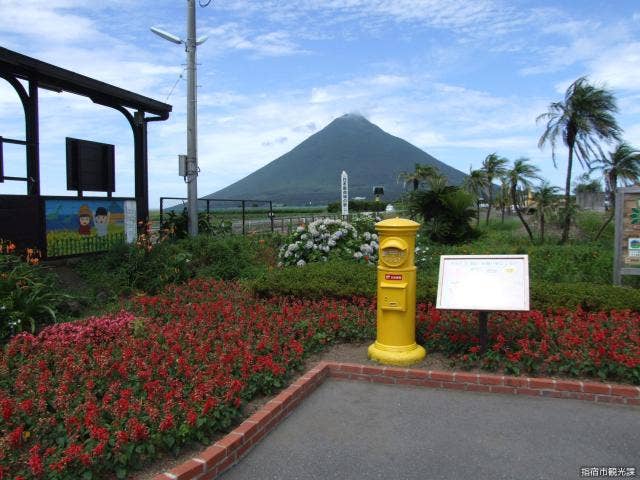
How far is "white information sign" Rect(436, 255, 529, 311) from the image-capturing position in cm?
477

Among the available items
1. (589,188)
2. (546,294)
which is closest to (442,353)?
(546,294)

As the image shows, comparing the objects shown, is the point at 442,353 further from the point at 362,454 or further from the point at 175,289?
the point at 175,289

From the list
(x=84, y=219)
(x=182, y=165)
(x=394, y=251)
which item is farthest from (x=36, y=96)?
(x=394, y=251)

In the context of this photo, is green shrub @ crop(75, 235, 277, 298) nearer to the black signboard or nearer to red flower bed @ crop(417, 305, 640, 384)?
the black signboard

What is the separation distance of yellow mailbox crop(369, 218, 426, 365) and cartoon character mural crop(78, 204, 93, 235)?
685 cm

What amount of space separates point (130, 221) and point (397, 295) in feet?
25.1

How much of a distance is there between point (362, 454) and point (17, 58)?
813 cm

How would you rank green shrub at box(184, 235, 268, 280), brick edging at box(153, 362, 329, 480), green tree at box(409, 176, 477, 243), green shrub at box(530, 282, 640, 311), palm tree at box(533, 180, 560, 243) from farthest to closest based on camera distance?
palm tree at box(533, 180, 560, 243), green tree at box(409, 176, 477, 243), green shrub at box(184, 235, 268, 280), green shrub at box(530, 282, 640, 311), brick edging at box(153, 362, 329, 480)

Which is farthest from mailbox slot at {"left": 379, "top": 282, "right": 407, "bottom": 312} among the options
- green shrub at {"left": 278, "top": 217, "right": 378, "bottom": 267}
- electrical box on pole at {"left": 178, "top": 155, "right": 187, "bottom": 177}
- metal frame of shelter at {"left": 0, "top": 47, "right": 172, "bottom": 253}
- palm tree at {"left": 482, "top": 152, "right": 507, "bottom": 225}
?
palm tree at {"left": 482, "top": 152, "right": 507, "bottom": 225}

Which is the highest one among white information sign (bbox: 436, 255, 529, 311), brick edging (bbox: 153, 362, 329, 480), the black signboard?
the black signboard

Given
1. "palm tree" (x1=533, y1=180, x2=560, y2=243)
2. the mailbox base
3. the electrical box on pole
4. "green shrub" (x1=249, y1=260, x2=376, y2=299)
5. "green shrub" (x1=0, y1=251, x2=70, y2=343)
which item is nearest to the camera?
the mailbox base

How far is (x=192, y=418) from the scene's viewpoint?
3.43 meters

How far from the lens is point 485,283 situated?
4953 millimetres

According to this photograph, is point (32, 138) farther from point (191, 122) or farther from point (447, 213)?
→ point (447, 213)
